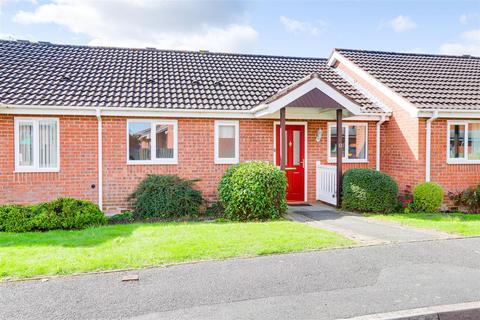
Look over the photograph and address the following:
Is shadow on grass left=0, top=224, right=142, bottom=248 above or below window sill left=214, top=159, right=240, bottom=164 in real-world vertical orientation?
below

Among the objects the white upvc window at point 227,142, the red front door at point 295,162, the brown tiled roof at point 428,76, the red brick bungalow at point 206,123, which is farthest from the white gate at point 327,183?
the brown tiled roof at point 428,76

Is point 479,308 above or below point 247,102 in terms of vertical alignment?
below

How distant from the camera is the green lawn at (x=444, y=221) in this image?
8680 mm

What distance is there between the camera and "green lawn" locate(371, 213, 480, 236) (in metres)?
8.68

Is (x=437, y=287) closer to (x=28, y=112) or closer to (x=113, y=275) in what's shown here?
(x=113, y=275)

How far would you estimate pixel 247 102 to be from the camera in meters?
12.3

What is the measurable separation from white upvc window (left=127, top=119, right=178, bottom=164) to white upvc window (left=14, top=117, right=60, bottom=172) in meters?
2.00

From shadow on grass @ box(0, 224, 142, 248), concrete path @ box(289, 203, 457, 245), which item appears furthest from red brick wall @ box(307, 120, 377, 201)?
shadow on grass @ box(0, 224, 142, 248)

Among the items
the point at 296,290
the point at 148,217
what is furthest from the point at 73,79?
the point at 296,290

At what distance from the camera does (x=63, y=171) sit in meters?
11.0

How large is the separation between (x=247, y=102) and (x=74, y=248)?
23.4ft

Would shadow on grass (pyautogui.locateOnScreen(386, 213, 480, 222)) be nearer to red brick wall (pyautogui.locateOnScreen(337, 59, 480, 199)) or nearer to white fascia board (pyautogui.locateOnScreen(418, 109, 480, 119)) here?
red brick wall (pyautogui.locateOnScreen(337, 59, 480, 199))

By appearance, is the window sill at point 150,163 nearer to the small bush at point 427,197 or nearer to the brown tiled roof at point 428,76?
the small bush at point 427,197

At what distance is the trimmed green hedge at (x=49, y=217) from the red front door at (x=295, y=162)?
6.25 meters
